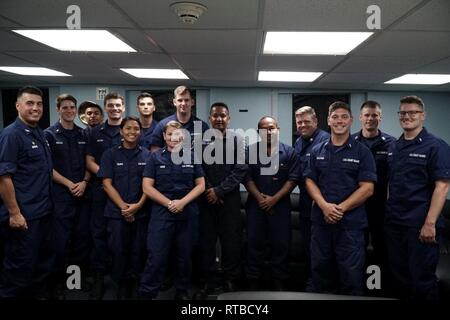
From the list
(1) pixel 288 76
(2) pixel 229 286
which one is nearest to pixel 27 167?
(2) pixel 229 286

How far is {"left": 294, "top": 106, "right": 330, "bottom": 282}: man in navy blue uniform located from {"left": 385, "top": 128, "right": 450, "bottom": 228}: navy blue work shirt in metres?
0.65

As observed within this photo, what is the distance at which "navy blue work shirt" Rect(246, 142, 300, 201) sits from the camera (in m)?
2.85

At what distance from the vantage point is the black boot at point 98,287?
8.64ft

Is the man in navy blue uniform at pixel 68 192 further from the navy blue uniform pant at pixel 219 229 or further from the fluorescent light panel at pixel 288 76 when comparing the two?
the fluorescent light panel at pixel 288 76

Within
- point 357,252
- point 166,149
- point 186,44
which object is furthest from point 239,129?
point 357,252

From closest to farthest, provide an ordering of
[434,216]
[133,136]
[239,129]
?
[434,216] → [133,136] → [239,129]

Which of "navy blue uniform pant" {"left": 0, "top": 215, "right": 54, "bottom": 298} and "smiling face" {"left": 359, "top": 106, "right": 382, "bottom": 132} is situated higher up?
"smiling face" {"left": 359, "top": 106, "right": 382, "bottom": 132}

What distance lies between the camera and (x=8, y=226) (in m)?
2.30

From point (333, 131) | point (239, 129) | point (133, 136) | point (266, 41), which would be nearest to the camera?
point (333, 131)

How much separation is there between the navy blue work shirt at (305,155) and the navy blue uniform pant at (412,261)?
2.10ft

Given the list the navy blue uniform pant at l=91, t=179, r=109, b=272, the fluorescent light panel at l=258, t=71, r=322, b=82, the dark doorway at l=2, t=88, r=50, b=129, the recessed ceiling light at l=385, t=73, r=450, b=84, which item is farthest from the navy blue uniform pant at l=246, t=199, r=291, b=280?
the dark doorway at l=2, t=88, r=50, b=129

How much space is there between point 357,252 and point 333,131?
0.89 metres

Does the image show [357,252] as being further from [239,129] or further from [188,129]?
[239,129]

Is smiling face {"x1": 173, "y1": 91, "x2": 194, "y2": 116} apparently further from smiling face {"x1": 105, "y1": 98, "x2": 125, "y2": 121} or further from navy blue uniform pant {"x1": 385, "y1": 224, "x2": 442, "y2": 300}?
navy blue uniform pant {"x1": 385, "y1": 224, "x2": 442, "y2": 300}
